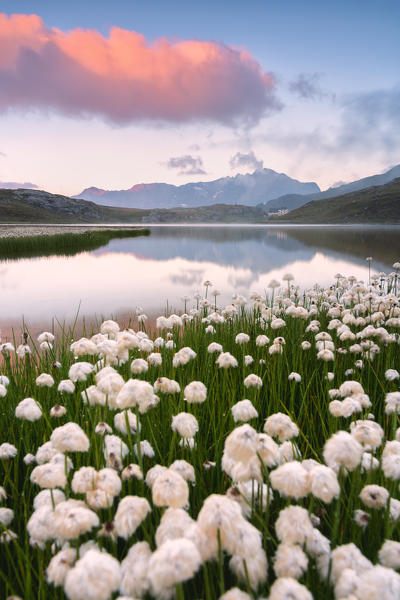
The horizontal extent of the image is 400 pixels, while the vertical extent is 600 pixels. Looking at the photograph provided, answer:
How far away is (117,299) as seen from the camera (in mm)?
15867

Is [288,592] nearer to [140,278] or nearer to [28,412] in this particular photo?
[28,412]

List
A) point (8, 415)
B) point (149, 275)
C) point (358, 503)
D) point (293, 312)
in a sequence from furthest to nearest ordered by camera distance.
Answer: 1. point (149, 275)
2. point (293, 312)
3. point (8, 415)
4. point (358, 503)

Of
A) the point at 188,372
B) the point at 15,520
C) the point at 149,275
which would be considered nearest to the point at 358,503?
the point at 15,520

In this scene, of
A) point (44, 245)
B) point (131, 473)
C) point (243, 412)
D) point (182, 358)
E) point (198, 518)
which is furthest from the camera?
point (44, 245)

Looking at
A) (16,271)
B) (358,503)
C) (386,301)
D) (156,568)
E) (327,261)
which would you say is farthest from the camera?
(327,261)

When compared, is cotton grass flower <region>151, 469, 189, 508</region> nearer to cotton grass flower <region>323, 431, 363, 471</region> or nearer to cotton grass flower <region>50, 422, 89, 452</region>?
cotton grass flower <region>50, 422, 89, 452</region>

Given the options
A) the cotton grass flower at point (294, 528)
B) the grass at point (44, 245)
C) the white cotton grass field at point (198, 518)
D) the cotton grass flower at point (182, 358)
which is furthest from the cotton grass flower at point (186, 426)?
the grass at point (44, 245)

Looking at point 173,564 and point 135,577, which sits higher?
point 173,564

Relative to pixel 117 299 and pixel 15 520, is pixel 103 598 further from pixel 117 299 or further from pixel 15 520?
pixel 117 299

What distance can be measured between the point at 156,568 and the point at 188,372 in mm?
3988

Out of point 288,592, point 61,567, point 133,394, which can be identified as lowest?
point 61,567

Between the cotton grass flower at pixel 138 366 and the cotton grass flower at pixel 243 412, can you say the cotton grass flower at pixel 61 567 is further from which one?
the cotton grass flower at pixel 138 366

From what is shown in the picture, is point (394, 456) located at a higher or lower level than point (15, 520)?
higher

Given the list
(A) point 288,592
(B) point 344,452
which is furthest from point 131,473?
(B) point 344,452
